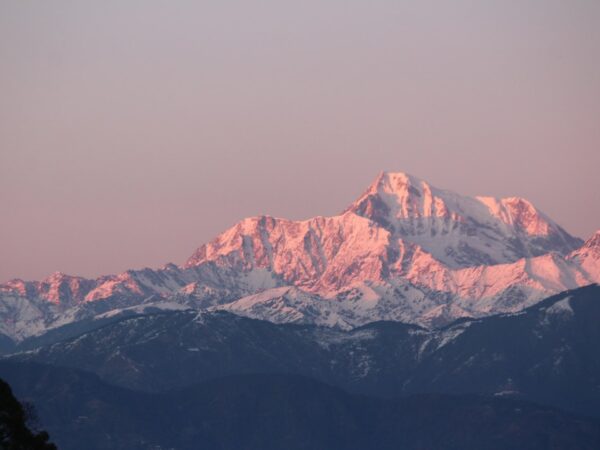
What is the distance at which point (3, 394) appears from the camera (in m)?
89.7

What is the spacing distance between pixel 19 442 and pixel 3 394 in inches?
98.7

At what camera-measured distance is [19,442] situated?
8975 centimetres
